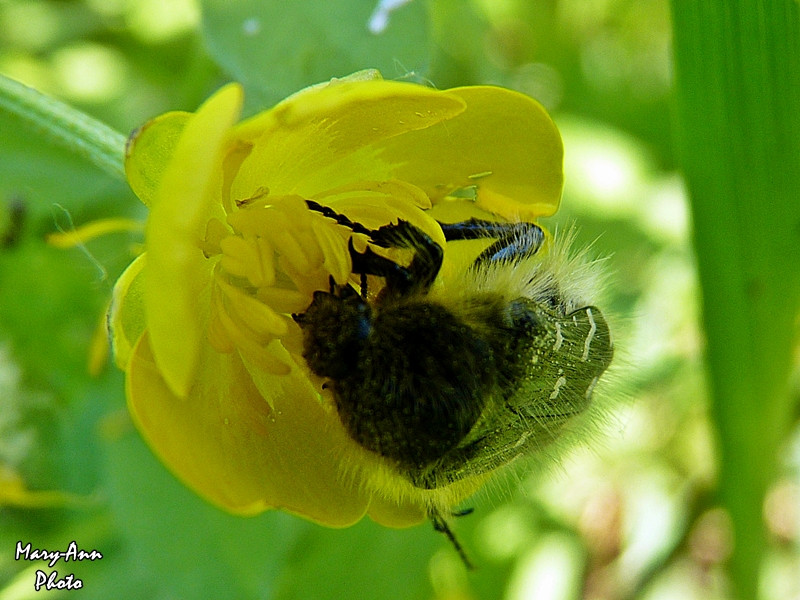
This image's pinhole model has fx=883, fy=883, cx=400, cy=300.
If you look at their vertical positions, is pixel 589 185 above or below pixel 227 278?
below

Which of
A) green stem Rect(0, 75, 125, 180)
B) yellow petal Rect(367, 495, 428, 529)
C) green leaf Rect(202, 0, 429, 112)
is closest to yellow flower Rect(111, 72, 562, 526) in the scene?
yellow petal Rect(367, 495, 428, 529)

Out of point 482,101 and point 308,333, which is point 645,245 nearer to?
point 482,101

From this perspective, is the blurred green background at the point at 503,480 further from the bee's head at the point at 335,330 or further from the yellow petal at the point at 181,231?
the yellow petal at the point at 181,231

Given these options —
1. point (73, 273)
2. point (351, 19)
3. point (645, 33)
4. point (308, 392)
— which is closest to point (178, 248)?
point (308, 392)

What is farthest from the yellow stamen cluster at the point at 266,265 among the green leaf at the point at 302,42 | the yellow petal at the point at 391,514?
the green leaf at the point at 302,42

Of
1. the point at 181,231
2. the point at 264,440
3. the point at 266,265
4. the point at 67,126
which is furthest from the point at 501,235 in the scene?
the point at 67,126

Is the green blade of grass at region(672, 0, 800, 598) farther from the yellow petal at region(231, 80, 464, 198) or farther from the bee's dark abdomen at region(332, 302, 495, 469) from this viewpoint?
the bee's dark abdomen at region(332, 302, 495, 469)
